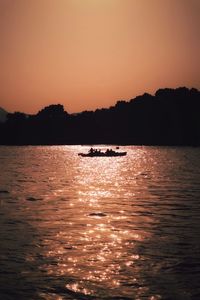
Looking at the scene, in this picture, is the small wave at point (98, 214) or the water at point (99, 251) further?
the small wave at point (98, 214)

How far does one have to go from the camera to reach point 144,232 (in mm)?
A: 28250

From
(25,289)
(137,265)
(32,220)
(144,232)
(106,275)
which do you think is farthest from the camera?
(32,220)

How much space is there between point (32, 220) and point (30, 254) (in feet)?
33.9

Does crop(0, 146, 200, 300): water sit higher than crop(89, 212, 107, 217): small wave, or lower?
higher

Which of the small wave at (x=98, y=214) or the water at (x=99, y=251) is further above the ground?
the water at (x=99, y=251)

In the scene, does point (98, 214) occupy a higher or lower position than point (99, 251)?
lower

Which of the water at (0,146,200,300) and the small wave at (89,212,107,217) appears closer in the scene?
the water at (0,146,200,300)

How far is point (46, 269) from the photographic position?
64.9 feet

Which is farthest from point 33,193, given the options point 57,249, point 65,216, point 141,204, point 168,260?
point 168,260

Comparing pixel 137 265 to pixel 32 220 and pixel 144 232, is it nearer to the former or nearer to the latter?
pixel 144 232

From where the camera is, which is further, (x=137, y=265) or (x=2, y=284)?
(x=137, y=265)

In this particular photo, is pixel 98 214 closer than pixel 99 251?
No

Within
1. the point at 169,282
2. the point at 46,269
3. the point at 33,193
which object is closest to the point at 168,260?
the point at 169,282

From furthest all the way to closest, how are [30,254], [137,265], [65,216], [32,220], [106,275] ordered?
1. [65,216]
2. [32,220]
3. [30,254]
4. [137,265]
5. [106,275]
